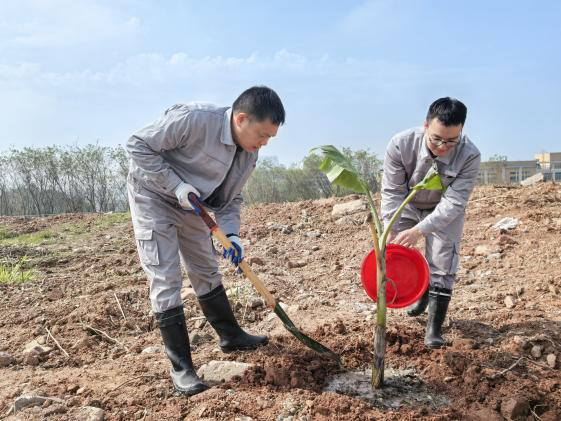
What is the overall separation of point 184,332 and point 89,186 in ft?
52.7

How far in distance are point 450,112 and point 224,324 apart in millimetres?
1889

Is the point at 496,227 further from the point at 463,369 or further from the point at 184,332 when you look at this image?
the point at 184,332

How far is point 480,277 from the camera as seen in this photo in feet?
15.8

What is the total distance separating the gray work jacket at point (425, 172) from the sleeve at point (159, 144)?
1375 mm

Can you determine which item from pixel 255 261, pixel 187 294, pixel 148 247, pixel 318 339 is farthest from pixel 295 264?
pixel 148 247

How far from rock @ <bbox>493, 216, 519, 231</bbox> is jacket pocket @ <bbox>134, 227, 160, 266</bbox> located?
4.60 metres

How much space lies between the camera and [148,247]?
2.77m

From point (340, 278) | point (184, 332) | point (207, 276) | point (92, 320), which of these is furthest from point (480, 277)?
point (92, 320)

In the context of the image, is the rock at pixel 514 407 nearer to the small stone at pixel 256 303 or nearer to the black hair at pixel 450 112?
the black hair at pixel 450 112

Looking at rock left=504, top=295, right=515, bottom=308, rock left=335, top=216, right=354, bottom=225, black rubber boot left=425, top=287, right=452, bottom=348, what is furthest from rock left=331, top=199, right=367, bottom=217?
black rubber boot left=425, top=287, right=452, bottom=348

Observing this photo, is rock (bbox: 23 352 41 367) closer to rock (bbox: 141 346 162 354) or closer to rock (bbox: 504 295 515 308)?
rock (bbox: 141 346 162 354)

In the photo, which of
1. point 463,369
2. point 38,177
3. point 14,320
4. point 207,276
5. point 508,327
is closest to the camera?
point 463,369

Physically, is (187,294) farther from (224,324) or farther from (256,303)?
(224,324)

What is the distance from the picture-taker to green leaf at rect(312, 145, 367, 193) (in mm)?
2422
